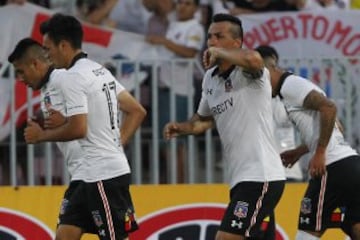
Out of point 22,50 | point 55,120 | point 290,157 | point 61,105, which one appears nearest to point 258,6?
point 290,157

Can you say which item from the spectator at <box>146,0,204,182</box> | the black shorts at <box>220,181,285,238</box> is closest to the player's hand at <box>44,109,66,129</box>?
the black shorts at <box>220,181,285,238</box>

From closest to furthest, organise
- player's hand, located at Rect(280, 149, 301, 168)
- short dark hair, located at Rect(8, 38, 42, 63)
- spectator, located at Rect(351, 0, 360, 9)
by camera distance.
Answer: short dark hair, located at Rect(8, 38, 42, 63) < player's hand, located at Rect(280, 149, 301, 168) < spectator, located at Rect(351, 0, 360, 9)

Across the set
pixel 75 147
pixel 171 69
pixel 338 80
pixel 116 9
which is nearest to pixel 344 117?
pixel 338 80

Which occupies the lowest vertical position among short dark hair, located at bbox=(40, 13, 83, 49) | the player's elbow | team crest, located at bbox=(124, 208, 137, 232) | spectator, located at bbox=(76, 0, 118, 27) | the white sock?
the white sock

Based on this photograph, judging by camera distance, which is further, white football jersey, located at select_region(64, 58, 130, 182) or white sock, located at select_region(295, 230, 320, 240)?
white sock, located at select_region(295, 230, 320, 240)

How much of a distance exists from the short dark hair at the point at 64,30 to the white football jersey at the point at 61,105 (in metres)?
0.23

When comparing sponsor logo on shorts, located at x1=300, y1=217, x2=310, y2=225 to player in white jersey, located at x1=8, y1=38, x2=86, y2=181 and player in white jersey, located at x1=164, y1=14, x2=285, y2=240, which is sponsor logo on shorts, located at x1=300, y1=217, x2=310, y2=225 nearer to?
player in white jersey, located at x1=164, y1=14, x2=285, y2=240

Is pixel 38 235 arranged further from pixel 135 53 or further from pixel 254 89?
pixel 254 89

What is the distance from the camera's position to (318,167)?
9500 millimetres

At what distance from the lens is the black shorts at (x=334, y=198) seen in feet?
32.1

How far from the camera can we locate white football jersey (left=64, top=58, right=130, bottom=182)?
29.6ft

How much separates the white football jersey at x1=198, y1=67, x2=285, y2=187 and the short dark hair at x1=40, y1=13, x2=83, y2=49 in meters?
1.04

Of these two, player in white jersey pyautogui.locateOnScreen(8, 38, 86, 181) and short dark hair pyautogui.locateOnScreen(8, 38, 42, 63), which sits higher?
short dark hair pyautogui.locateOnScreen(8, 38, 42, 63)

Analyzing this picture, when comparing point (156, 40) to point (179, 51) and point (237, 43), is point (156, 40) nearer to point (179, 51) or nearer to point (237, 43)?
point (179, 51)
